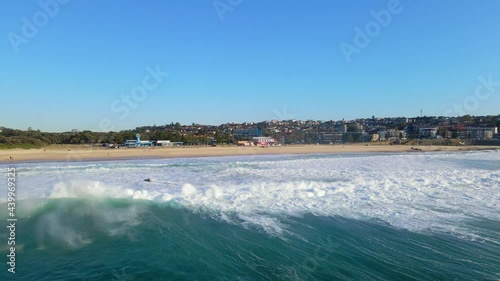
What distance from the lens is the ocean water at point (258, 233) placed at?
6.46 metres

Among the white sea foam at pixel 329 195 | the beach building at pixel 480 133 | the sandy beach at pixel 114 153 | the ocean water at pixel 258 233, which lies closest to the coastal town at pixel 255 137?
the beach building at pixel 480 133

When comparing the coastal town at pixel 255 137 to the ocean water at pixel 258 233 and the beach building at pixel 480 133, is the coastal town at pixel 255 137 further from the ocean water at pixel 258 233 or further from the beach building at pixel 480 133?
the ocean water at pixel 258 233

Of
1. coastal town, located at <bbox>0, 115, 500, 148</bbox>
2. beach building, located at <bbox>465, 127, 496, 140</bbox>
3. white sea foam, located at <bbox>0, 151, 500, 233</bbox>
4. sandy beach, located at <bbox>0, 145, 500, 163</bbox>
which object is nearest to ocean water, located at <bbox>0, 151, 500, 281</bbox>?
white sea foam, located at <bbox>0, 151, 500, 233</bbox>

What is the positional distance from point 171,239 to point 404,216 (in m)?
6.72

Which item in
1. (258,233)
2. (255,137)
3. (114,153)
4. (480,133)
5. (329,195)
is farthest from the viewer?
(480,133)

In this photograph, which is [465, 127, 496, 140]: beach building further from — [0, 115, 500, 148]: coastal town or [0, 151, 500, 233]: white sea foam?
[0, 151, 500, 233]: white sea foam

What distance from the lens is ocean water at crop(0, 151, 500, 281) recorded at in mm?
6457

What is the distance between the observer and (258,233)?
8539 mm

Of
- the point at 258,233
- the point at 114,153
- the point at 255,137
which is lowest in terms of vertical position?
the point at 258,233

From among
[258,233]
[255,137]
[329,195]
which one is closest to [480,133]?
[255,137]

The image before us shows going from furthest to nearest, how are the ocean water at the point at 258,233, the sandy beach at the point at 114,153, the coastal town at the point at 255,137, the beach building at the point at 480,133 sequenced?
1. the beach building at the point at 480,133
2. the coastal town at the point at 255,137
3. the sandy beach at the point at 114,153
4. the ocean water at the point at 258,233

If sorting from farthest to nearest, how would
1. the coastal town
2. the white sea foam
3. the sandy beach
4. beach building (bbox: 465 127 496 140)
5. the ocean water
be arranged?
beach building (bbox: 465 127 496 140), the coastal town, the sandy beach, the white sea foam, the ocean water

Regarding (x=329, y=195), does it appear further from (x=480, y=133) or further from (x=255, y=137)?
(x=480, y=133)

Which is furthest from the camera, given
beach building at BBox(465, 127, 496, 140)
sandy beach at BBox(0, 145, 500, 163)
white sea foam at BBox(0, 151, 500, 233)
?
beach building at BBox(465, 127, 496, 140)
